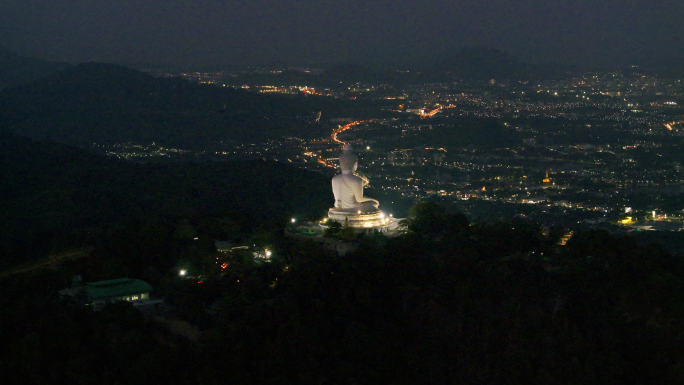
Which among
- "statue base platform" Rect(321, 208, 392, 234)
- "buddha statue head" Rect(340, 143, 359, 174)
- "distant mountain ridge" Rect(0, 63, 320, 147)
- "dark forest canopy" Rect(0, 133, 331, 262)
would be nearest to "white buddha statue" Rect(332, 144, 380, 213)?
"buddha statue head" Rect(340, 143, 359, 174)

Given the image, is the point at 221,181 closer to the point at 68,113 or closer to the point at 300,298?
the point at 300,298

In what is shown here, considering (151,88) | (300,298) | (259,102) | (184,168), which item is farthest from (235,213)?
(151,88)

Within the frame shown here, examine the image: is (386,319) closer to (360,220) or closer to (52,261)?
(360,220)

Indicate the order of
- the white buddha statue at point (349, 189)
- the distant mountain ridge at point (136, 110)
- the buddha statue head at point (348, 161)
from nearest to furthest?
the white buddha statue at point (349, 189)
the buddha statue head at point (348, 161)
the distant mountain ridge at point (136, 110)

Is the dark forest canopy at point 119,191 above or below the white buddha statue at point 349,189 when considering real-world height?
below

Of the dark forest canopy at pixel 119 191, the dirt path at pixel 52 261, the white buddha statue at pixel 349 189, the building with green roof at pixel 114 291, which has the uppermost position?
the white buddha statue at pixel 349 189

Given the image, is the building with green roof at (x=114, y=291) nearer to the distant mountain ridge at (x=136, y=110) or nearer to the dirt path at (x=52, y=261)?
the dirt path at (x=52, y=261)

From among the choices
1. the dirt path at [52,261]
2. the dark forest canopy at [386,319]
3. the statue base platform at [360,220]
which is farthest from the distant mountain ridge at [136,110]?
the dark forest canopy at [386,319]
